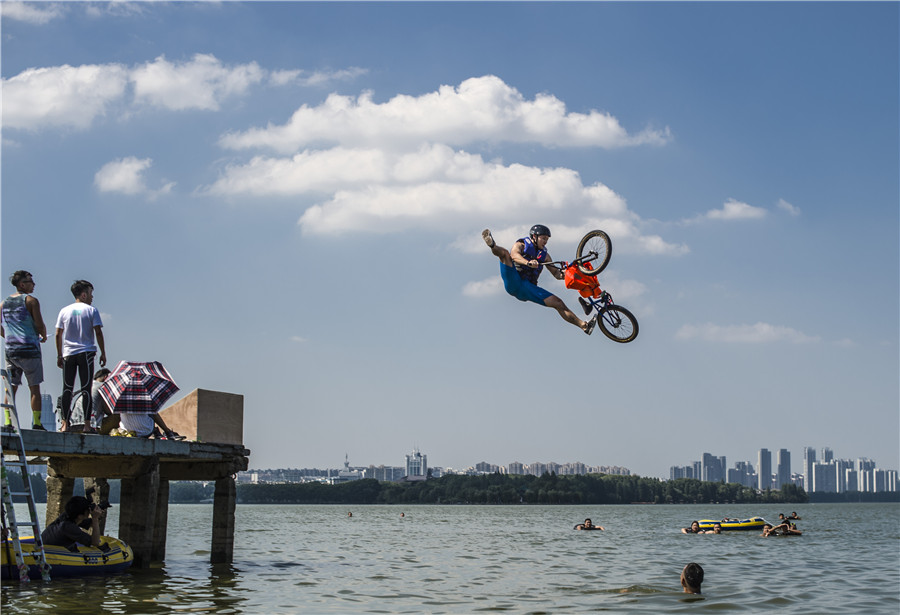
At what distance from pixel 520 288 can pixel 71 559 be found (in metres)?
12.9

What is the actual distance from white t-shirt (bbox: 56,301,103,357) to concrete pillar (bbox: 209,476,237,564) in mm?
10105

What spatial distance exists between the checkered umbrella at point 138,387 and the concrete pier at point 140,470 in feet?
2.83

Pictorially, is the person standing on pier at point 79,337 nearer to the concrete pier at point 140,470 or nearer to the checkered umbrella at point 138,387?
the concrete pier at point 140,470

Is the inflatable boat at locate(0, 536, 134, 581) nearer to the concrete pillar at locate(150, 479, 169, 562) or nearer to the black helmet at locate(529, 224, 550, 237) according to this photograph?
the concrete pillar at locate(150, 479, 169, 562)

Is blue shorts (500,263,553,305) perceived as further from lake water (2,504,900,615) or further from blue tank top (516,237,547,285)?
lake water (2,504,900,615)

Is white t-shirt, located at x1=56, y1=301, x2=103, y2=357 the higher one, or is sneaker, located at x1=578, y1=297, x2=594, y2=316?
sneaker, located at x1=578, y1=297, x2=594, y2=316

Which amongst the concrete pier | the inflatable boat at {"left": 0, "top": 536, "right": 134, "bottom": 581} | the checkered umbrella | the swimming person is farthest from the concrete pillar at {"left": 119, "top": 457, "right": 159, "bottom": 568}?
the swimming person

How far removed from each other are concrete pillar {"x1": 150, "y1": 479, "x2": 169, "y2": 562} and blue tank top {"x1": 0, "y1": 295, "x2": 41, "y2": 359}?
1160cm

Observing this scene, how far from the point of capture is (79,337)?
17.4 metres

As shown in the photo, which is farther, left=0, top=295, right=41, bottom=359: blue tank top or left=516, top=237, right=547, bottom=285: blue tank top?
left=0, top=295, right=41, bottom=359: blue tank top

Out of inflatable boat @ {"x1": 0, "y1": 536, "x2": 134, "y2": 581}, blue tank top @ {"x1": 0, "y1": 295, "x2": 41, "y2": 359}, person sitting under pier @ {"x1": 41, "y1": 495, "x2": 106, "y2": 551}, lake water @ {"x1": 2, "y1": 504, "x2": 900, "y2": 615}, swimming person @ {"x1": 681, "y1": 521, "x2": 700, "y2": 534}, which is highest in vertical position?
blue tank top @ {"x1": 0, "y1": 295, "x2": 41, "y2": 359}

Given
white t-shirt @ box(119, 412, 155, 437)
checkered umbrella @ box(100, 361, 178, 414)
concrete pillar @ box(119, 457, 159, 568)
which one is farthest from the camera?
concrete pillar @ box(119, 457, 159, 568)

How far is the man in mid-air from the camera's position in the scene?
1543cm

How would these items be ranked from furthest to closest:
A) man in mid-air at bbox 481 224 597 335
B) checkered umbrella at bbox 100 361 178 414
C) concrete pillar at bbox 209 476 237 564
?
concrete pillar at bbox 209 476 237 564
checkered umbrella at bbox 100 361 178 414
man in mid-air at bbox 481 224 597 335
